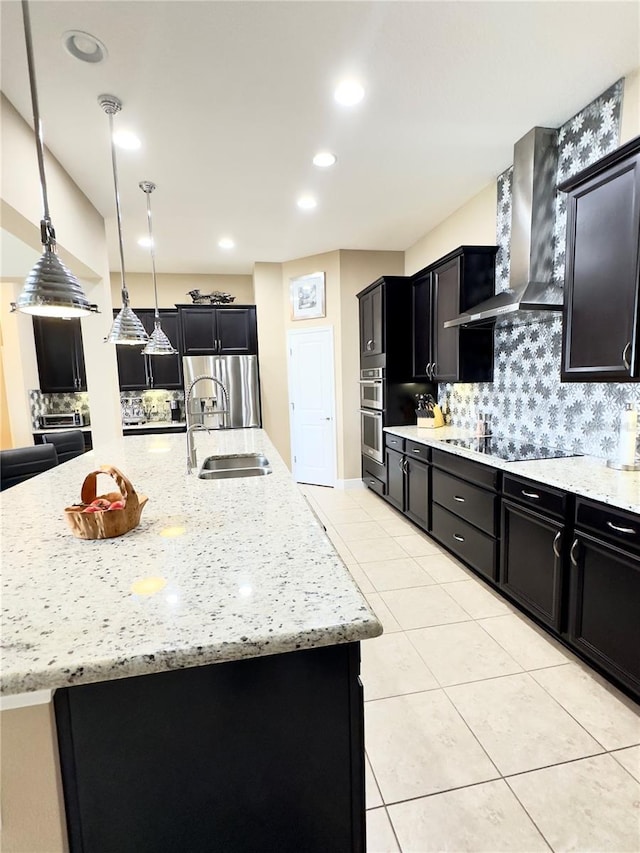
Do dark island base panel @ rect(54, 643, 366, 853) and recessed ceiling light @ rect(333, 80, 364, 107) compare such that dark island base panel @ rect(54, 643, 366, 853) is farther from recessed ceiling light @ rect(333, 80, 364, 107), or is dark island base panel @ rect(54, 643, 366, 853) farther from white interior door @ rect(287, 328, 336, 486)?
white interior door @ rect(287, 328, 336, 486)

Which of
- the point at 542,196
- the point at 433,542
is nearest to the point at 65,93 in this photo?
the point at 542,196

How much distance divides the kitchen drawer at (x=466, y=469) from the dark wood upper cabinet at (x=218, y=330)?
3.33m

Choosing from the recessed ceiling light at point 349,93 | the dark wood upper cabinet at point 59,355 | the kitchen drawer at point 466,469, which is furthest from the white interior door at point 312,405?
the recessed ceiling light at point 349,93

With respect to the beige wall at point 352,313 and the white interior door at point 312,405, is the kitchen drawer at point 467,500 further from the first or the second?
the white interior door at point 312,405

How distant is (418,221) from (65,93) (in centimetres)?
316

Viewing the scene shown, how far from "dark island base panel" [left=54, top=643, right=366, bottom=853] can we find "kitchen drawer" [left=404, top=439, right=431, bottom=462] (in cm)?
282

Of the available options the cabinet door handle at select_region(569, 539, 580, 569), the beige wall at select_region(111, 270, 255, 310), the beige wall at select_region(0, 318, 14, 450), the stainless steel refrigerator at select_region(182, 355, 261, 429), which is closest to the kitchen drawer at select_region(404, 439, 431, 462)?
the cabinet door handle at select_region(569, 539, 580, 569)

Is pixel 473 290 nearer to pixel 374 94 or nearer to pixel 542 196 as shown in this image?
pixel 542 196

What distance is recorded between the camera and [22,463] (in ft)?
9.46

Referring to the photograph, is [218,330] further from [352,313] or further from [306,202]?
[306,202]

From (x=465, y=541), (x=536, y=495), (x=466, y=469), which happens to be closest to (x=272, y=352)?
(x=466, y=469)

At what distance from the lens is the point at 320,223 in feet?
14.0

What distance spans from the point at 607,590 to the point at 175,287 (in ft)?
19.7

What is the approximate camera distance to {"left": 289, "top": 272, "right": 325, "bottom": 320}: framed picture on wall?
17.6 ft
